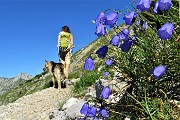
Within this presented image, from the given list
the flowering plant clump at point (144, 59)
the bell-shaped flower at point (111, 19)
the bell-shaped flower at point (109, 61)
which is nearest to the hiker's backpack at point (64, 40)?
the bell-shaped flower at point (109, 61)

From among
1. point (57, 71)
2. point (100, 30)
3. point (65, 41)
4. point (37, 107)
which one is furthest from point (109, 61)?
point (57, 71)

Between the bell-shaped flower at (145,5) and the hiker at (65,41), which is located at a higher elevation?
the hiker at (65,41)

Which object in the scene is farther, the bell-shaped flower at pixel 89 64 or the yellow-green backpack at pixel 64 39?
the yellow-green backpack at pixel 64 39

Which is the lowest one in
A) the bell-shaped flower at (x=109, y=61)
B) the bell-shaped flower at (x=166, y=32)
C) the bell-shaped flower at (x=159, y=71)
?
the bell-shaped flower at (x=159, y=71)

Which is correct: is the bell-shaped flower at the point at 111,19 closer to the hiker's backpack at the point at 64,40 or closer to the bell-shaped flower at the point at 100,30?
the bell-shaped flower at the point at 100,30

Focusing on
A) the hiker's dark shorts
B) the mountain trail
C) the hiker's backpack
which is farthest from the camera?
the hiker's dark shorts

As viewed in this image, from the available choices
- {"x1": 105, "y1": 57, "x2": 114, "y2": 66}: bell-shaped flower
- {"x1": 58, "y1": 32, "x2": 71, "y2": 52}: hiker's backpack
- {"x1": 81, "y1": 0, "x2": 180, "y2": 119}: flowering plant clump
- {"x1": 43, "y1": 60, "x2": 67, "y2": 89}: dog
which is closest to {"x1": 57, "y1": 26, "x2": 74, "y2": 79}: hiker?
{"x1": 58, "y1": 32, "x2": 71, "y2": 52}: hiker's backpack

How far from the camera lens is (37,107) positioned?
1427 centimetres

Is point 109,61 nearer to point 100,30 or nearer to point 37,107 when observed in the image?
point 100,30

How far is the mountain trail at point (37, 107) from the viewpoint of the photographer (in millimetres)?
12243

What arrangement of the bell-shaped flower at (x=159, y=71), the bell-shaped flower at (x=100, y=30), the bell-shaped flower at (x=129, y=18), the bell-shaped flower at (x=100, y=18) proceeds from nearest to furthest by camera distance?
the bell-shaped flower at (x=159, y=71), the bell-shaped flower at (x=129, y=18), the bell-shaped flower at (x=100, y=30), the bell-shaped flower at (x=100, y=18)

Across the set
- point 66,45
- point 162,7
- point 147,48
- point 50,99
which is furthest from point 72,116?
point 66,45

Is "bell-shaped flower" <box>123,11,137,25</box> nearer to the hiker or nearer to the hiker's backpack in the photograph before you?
the hiker

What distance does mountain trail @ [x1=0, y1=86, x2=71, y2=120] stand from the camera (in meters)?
12.2
